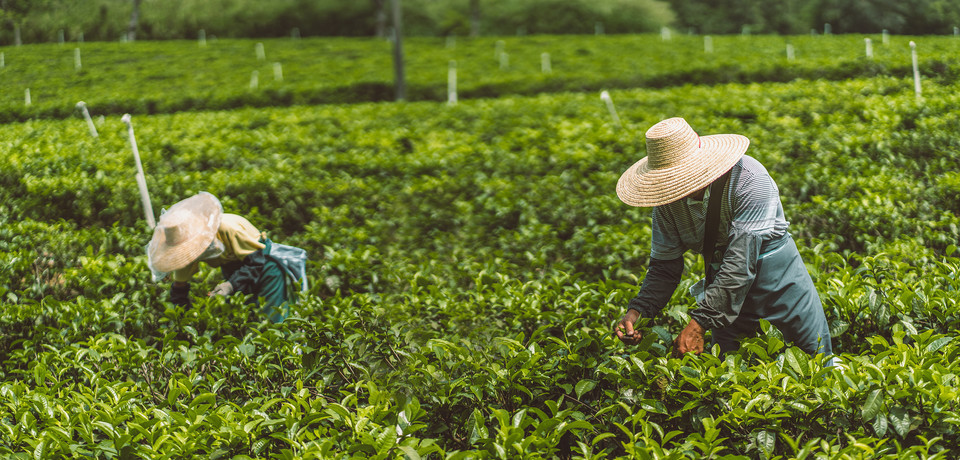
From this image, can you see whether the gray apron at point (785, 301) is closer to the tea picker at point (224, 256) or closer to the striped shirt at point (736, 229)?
the striped shirt at point (736, 229)

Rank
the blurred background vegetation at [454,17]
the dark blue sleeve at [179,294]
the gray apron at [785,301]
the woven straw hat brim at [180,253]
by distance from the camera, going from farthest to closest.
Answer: the blurred background vegetation at [454,17] → the dark blue sleeve at [179,294] → the woven straw hat brim at [180,253] → the gray apron at [785,301]

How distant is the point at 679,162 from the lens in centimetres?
244

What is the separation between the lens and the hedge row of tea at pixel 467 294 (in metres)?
2.10

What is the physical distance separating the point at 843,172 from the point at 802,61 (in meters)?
4.66

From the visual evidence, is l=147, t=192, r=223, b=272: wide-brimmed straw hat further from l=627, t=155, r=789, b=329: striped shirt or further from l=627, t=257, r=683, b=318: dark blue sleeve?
l=627, t=155, r=789, b=329: striped shirt

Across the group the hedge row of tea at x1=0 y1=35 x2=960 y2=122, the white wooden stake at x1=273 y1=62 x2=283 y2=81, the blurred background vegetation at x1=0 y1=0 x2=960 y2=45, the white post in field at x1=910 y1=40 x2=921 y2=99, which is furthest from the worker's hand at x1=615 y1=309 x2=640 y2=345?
the white wooden stake at x1=273 y1=62 x2=283 y2=81

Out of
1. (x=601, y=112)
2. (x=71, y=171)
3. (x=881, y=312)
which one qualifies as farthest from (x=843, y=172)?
(x=71, y=171)

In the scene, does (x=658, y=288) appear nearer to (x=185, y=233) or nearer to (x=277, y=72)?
(x=185, y=233)

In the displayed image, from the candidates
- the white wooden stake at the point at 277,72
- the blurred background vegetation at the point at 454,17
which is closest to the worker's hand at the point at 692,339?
the blurred background vegetation at the point at 454,17

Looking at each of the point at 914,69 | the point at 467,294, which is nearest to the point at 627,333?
the point at 467,294

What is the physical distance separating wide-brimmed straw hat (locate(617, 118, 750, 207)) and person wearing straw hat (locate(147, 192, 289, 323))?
1.91 meters

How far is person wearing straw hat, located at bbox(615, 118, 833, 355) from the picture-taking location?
2344mm

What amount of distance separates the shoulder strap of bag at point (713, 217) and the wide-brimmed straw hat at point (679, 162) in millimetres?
84

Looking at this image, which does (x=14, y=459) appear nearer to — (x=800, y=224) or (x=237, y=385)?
(x=237, y=385)
